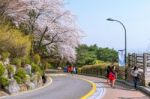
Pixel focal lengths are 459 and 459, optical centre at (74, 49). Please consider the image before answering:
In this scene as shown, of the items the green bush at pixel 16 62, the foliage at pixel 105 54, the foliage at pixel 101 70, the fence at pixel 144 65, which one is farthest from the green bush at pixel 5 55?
the foliage at pixel 105 54

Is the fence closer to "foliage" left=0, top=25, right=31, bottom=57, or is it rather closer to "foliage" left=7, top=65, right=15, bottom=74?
"foliage" left=0, top=25, right=31, bottom=57

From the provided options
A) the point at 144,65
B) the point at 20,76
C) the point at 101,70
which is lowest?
the point at 20,76

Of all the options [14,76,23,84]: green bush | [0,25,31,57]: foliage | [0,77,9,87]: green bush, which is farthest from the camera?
[0,25,31,57]: foliage

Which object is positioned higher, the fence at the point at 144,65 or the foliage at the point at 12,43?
the foliage at the point at 12,43

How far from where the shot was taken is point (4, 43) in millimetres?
32156

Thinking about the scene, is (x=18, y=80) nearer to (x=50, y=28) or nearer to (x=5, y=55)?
(x=5, y=55)

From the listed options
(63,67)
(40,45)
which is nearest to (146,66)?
(40,45)

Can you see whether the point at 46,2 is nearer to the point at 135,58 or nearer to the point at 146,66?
the point at 135,58

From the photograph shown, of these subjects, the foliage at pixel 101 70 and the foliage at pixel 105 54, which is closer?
the foliage at pixel 101 70

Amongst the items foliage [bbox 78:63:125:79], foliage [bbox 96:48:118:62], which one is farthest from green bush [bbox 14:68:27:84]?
foliage [bbox 96:48:118:62]

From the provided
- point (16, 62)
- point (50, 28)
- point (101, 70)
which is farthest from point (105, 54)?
point (16, 62)

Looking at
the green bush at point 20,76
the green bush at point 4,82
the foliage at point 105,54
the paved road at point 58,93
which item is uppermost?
the foliage at point 105,54

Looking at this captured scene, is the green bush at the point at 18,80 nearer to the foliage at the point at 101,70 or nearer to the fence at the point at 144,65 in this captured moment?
the fence at the point at 144,65

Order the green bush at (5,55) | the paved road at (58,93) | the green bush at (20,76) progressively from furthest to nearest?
the green bush at (5,55) → the green bush at (20,76) → the paved road at (58,93)
